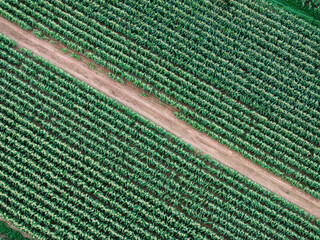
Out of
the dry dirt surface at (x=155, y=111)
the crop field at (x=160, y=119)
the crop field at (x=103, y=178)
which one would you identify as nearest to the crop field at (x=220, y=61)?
the crop field at (x=160, y=119)

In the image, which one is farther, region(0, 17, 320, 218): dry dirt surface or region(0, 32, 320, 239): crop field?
region(0, 17, 320, 218): dry dirt surface

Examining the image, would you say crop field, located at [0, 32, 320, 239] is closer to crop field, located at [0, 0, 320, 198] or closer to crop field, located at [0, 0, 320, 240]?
crop field, located at [0, 0, 320, 240]

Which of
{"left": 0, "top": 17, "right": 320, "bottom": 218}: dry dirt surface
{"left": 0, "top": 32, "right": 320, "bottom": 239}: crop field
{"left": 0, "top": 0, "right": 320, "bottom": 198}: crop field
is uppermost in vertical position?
{"left": 0, "top": 0, "right": 320, "bottom": 198}: crop field

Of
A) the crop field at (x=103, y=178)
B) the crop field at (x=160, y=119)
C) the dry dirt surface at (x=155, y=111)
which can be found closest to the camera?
the crop field at (x=103, y=178)

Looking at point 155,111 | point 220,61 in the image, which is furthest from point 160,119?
point 220,61

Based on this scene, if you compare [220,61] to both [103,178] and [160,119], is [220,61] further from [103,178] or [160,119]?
[103,178]

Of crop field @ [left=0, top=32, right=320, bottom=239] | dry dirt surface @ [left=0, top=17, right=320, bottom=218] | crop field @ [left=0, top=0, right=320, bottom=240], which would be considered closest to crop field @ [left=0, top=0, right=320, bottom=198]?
crop field @ [left=0, top=0, right=320, bottom=240]

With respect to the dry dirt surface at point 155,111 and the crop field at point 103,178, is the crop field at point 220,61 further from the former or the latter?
the crop field at point 103,178

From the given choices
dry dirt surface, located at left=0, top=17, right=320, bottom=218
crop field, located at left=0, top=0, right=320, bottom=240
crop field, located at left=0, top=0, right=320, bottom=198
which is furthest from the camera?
crop field, located at left=0, top=0, right=320, bottom=198
